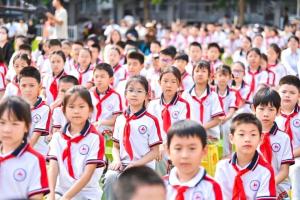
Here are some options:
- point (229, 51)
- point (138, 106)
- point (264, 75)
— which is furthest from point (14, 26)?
point (138, 106)

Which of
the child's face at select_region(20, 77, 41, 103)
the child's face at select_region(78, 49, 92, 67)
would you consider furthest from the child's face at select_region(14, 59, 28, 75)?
the child's face at select_region(20, 77, 41, 103)

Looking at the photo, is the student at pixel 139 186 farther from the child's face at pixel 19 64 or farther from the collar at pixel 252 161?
the child's face at pixel 19 64

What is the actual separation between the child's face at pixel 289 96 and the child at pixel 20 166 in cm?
220

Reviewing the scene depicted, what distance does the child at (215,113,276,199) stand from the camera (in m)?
3.40

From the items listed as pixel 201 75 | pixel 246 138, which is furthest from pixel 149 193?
pixel 201 75

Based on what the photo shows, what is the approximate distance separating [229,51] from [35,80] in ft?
35.4

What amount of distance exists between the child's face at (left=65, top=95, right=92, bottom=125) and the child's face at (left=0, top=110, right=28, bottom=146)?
2.20ft

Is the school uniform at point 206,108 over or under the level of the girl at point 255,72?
under

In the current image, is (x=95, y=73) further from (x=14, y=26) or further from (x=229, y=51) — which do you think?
(x=14, y=26)

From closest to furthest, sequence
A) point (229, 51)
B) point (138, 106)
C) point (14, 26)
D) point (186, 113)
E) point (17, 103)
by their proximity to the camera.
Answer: point (17, 103) < point (138, 106) < point (186, 113) < point (229, 51) < point (14, 26)

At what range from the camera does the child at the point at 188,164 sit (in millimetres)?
2945

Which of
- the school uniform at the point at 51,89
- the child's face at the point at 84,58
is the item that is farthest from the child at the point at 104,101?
the child's face at the point at 84,58

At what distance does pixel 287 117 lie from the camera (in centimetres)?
461

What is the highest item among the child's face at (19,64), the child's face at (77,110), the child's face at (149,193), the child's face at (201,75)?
the child's face at (19,64)
